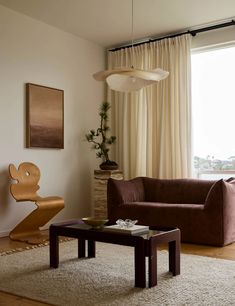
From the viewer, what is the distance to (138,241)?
2.98 m

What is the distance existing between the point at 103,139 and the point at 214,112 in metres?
1.66

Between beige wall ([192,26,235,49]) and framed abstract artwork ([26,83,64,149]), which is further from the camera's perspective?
beige wall ([192,26,235,49])

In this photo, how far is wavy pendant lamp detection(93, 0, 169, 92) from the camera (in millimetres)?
3691

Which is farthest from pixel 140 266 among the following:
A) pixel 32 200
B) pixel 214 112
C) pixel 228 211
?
pixel 214 112

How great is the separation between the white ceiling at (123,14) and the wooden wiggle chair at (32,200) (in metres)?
1.97

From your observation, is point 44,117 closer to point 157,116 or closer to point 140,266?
point 157,116

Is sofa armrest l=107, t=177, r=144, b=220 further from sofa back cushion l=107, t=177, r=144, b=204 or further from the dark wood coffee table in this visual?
the dark wood coffee table

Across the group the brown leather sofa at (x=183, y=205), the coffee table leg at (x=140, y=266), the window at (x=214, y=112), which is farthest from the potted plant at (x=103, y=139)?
the coffee table leg at (x=140, y=266)

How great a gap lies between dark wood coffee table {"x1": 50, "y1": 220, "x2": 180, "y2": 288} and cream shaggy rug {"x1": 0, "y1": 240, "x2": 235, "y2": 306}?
0.28ft

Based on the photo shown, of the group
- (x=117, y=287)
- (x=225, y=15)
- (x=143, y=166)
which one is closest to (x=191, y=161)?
(x=143, y=166)

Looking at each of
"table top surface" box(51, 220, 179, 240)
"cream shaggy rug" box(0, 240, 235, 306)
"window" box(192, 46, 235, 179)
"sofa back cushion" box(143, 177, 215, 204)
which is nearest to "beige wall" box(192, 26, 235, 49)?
"window" box(192, 46, 235, 179)

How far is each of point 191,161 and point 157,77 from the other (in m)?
2.30

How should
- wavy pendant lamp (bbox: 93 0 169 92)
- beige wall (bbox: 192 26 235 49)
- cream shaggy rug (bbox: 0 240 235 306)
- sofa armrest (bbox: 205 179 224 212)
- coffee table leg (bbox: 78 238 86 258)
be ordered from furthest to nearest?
beige wall (bbox: 192 26 235 49) → sofa armrest (bbox: 205 179 224 212) → coffee table leg (bbox: 78 238 86 258) → wavy pendant lamp (bbox: 93 0 169 92) → cream shaggy rug (bbox: 0 240 235 306)

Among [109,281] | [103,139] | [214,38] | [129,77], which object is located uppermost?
[214,38]
